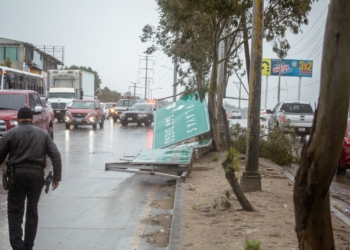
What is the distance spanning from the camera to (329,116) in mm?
4770

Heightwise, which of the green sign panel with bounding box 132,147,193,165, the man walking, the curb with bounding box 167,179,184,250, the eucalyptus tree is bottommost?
the curb with bounding box 167,179,184,250

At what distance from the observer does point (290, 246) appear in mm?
7105

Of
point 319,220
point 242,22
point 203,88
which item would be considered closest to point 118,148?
point 203,88

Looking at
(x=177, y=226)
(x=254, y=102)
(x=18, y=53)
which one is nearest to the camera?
(x=177, y=226)

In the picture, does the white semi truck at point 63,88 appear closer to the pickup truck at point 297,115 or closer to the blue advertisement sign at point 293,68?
the pickup truck at point 297,115

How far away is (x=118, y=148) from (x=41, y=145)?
15.4 m

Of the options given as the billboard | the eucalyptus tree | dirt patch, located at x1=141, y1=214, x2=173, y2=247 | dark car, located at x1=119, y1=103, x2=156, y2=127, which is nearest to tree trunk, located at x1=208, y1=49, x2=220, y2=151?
the eucalyptus tree

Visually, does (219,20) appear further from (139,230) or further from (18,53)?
(18,53)

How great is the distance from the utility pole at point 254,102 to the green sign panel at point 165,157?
99.3 inches

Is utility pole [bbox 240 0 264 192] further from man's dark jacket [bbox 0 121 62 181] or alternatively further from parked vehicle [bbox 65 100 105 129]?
parked vehicle [bbox 65 100 105 129]

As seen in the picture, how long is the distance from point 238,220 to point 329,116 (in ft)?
13.4

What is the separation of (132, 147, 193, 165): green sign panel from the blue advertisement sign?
6153cm

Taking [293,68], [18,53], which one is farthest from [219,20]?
[293,68]

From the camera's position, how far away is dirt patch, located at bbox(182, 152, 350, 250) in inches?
289
